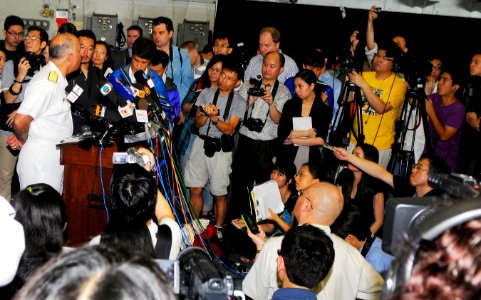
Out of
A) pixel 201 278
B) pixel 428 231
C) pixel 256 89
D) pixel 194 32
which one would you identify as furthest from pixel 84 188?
pixel 194 32

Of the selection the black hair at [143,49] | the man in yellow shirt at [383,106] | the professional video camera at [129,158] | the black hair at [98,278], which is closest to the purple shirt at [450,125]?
the man in yellow shirt at [383,106]

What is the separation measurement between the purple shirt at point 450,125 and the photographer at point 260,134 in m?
1.41

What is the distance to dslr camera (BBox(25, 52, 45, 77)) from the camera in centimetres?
495

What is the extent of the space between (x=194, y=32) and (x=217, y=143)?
316 cm

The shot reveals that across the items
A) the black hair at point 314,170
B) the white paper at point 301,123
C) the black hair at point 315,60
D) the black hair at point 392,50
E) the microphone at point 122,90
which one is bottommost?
the black hair at point 314,170

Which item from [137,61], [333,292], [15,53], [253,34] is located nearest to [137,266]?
[333,292]

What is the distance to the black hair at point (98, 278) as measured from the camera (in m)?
0.89

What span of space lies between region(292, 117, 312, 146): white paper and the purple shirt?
1300 mm

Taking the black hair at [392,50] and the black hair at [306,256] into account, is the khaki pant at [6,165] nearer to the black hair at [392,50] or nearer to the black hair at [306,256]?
the black hair at [392,50]

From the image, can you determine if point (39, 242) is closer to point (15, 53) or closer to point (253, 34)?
point (15, 53)

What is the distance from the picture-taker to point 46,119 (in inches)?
159

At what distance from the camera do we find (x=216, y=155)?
5.12 meters

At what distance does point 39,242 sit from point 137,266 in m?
1.62

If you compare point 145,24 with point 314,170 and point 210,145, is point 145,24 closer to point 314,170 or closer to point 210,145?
point 210,145
